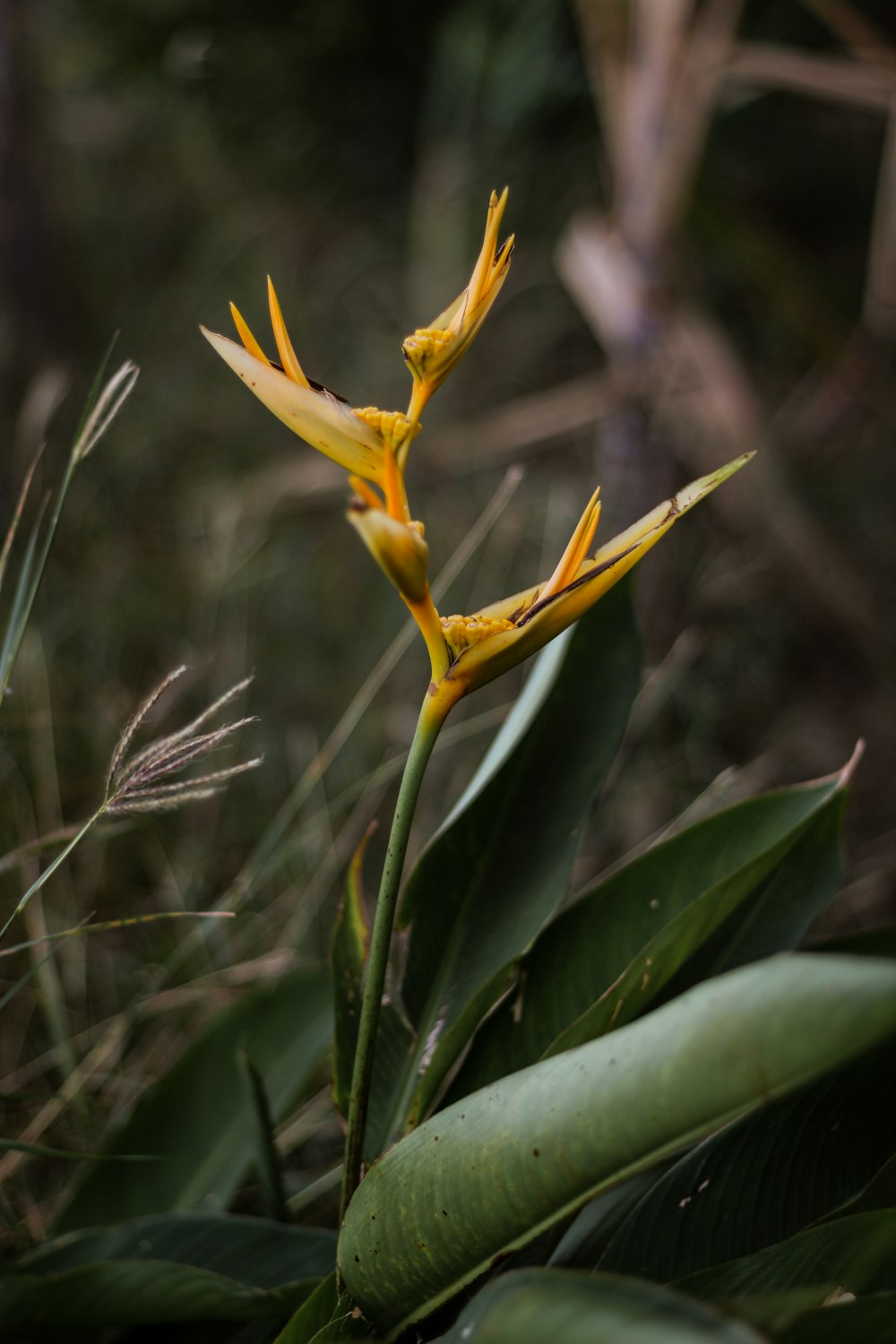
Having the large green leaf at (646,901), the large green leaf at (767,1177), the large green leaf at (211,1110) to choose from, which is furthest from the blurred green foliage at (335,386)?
the large green leaf at (767,1177)

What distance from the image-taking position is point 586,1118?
29 cm

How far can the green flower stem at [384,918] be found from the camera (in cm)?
33

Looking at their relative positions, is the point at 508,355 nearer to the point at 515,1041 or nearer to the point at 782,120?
the point at 782,120

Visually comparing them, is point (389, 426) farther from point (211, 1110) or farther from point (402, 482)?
point (211, 1110)

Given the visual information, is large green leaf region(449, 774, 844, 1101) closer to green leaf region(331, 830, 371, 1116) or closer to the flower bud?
green leaf region(331, 830, 371, 1116)

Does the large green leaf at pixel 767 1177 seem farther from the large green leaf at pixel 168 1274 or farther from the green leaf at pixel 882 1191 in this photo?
Result: the large green leaf at pixel 168 1274

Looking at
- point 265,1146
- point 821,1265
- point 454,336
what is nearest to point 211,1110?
point 265,1146

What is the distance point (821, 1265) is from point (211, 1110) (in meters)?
0.38

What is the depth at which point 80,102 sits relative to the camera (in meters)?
2.89

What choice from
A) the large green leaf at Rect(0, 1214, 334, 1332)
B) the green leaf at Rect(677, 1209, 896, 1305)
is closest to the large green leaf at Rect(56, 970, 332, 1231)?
the large green leaf at Rect(0, 1214, 334, 1332)

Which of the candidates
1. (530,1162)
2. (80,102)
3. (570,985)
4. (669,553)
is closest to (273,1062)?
(570,985)

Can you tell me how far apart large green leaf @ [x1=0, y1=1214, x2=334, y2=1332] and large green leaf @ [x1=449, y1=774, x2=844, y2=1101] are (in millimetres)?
113

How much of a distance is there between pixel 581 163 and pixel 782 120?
0.46 metres

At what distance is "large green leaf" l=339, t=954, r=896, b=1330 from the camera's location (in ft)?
0.80
